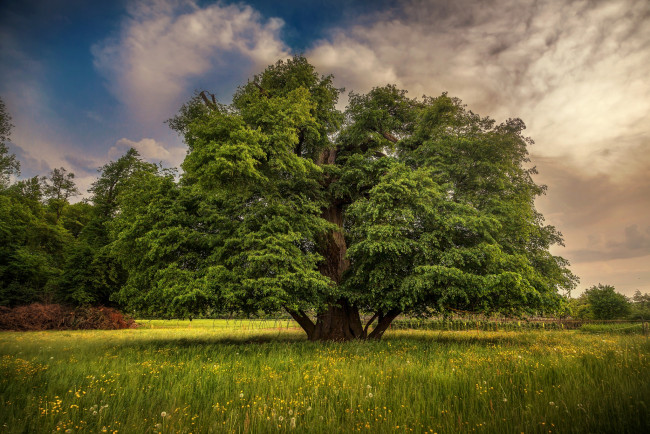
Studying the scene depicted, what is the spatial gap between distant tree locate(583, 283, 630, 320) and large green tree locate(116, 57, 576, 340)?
2504cm

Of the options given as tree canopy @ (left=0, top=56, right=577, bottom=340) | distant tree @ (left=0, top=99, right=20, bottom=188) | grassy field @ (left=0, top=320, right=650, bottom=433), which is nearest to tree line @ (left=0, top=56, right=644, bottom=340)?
tree canopy @ (left=0, top=56, right=577, bottom=340)

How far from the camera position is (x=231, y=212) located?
550 inches

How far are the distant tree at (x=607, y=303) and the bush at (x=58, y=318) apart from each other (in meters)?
53.3

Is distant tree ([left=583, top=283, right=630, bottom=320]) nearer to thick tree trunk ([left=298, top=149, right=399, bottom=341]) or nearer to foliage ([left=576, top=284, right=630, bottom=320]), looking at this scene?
foliage ([left=576, top=284, right=630, bottom=320])

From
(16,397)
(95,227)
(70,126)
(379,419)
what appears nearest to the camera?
(379,419)

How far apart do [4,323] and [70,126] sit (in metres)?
25.8

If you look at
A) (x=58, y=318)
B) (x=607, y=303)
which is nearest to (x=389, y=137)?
(x=607, y=303)

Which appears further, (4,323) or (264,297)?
(4,323)

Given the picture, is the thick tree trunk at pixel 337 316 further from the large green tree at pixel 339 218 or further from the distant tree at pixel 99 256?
the distant tree at pixel 99 256

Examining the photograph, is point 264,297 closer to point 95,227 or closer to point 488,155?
point 488,155

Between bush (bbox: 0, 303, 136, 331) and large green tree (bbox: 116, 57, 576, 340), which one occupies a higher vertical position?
large green tree (bbox: 116, 57, 576, 340)

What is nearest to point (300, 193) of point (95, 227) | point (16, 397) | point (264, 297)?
point (264, 297)

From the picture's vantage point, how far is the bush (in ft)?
86.7

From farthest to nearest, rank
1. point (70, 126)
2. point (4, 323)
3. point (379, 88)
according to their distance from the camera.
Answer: point (4, 323) < point (379, 88) < point (70, 126)
